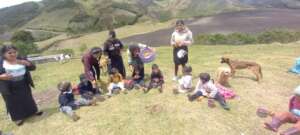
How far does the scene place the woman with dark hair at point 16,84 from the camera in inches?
319

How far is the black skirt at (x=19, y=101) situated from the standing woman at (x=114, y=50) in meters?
2.77

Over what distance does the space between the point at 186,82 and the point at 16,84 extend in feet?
14.7

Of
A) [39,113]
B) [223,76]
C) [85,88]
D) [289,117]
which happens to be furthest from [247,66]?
[39,113]

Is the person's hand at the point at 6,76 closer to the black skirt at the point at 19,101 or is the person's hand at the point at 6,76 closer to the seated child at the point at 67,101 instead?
the black skirt at the point at 19,101

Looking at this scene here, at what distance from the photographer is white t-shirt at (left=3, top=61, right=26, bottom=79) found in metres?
8.12

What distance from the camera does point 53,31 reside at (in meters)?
85.2

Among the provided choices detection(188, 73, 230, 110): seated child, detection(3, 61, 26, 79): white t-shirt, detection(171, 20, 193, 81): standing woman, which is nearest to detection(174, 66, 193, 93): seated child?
detection(188, 73, 230, 110): seated child

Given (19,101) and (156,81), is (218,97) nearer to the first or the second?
(156,81)

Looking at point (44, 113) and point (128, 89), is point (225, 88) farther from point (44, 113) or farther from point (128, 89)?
point (44, 113)

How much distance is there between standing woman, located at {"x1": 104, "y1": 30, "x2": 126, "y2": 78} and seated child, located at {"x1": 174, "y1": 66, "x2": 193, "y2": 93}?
2.11 m

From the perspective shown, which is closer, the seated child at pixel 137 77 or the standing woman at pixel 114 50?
the standing woman at pixel 114 50

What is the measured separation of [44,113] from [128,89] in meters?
2.52

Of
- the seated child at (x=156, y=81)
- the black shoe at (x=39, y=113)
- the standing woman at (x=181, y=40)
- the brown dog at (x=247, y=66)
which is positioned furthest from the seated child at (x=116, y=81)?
the brown dog at (x=247, y=66)

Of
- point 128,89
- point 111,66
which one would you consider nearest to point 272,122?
point 128,89
